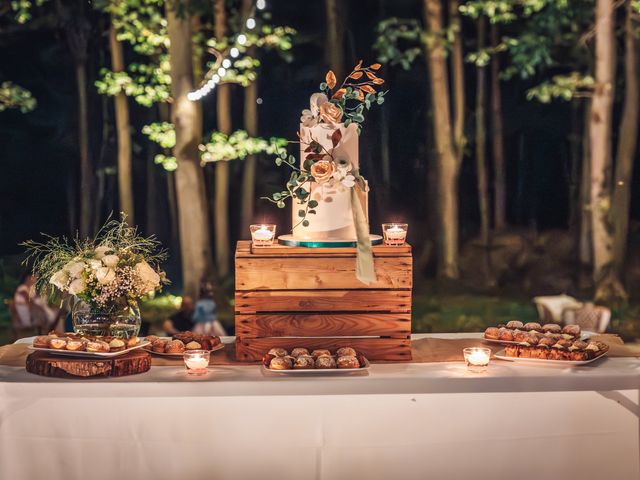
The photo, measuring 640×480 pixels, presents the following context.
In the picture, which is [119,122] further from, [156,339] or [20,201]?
[156,339]

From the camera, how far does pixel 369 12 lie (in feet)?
21.0

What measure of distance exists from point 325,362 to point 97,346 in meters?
0.74

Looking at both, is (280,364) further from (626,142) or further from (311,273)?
(626,142)

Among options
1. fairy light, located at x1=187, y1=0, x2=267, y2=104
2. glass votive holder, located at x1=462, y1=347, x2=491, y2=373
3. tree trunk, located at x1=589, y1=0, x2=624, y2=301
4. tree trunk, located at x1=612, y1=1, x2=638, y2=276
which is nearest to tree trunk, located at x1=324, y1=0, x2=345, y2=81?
fairy light, located at x1=187, y1=0, x2=267, y2=104

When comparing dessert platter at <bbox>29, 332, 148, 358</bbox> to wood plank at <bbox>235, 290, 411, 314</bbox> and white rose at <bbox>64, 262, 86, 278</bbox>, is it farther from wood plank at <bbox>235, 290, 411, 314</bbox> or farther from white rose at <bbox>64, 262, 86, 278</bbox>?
wood plank at <bbox>235, 290, 411, 314</bbox>

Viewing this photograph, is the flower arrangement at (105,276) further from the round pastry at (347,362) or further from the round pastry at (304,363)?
the round pastry at (347,362)

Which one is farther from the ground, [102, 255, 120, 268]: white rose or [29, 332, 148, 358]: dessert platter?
[102, 255, 120, 268]: white rose

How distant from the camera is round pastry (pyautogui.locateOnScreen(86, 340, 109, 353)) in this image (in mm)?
2742

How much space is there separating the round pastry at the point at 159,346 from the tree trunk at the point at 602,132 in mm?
4329

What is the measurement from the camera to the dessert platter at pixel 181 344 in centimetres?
303

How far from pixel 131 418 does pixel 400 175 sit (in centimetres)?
388

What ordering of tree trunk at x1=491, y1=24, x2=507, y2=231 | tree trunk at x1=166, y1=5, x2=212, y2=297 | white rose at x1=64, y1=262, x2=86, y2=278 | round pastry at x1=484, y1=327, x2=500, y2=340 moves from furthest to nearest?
tree trunk at x1=491, y1=24, x2=507, y2=231
tree trunk at x1=166, y1=5, x2=212, y2=297
round pastry at x1=484, y1=327, x2=500, y2=340
white rose at x1=64, y1=262, x2=86, y2=278

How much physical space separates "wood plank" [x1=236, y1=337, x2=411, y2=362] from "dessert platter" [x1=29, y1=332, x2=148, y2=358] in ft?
1.21

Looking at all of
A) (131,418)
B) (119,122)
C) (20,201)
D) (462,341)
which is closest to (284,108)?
(119,122)
